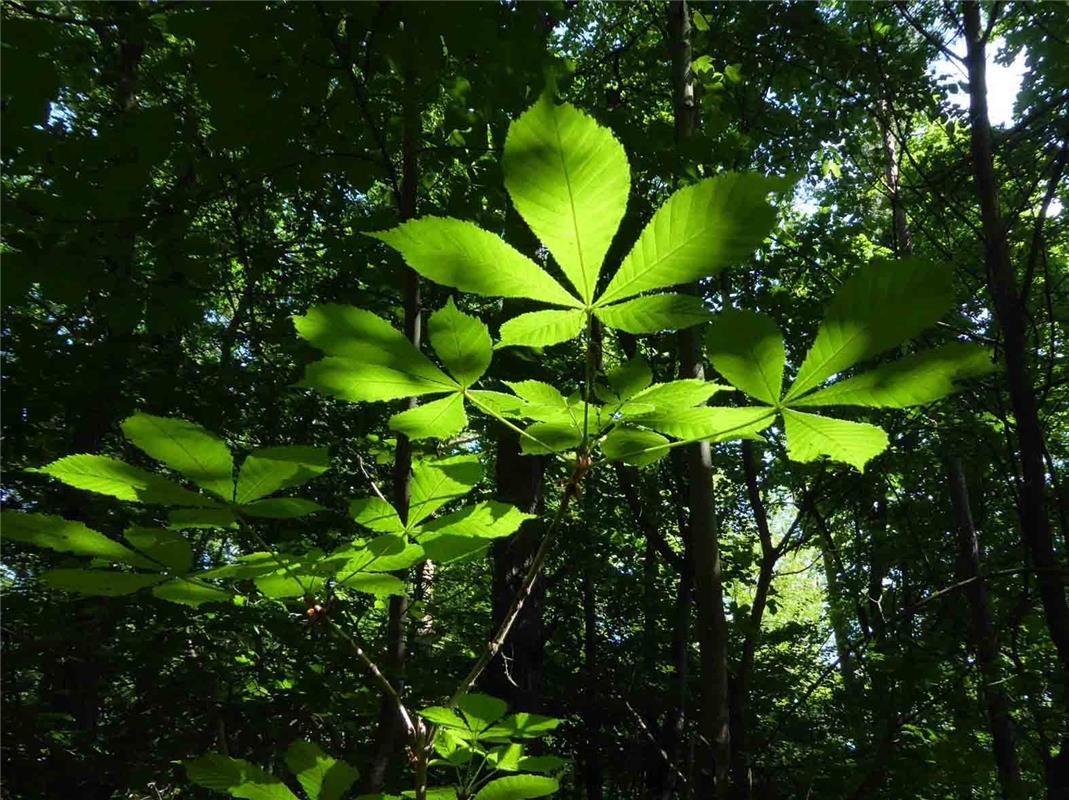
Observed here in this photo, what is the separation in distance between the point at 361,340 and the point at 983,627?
6.54m

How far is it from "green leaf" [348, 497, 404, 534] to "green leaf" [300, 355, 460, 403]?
0.22 metres

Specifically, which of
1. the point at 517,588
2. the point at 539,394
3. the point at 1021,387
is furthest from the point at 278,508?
the point at 517,588

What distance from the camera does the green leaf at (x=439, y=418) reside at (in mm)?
807

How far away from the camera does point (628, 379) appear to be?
0.93 metres

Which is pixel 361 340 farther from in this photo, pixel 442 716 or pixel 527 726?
pixel 527 726

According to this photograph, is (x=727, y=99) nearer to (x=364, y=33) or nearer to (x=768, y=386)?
(x=364, y=33)

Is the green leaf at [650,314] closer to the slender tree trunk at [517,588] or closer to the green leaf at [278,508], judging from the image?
the green leaf at [278,508]

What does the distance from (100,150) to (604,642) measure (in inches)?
251

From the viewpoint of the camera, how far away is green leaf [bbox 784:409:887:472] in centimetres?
70

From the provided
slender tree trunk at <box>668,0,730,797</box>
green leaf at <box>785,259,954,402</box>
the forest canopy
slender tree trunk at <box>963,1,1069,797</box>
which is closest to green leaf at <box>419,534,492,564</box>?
the forest canopy

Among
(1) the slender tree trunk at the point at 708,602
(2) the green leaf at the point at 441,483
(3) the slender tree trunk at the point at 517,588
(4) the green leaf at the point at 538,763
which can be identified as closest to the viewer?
(2) the green leaf at the point at 441,483

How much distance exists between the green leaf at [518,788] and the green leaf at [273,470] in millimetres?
530

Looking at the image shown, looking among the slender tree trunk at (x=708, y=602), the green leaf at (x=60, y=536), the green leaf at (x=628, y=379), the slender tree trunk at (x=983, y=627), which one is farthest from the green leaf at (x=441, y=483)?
the slender tree trunk at (x=983, y=627)

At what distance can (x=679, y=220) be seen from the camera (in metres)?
0.59
